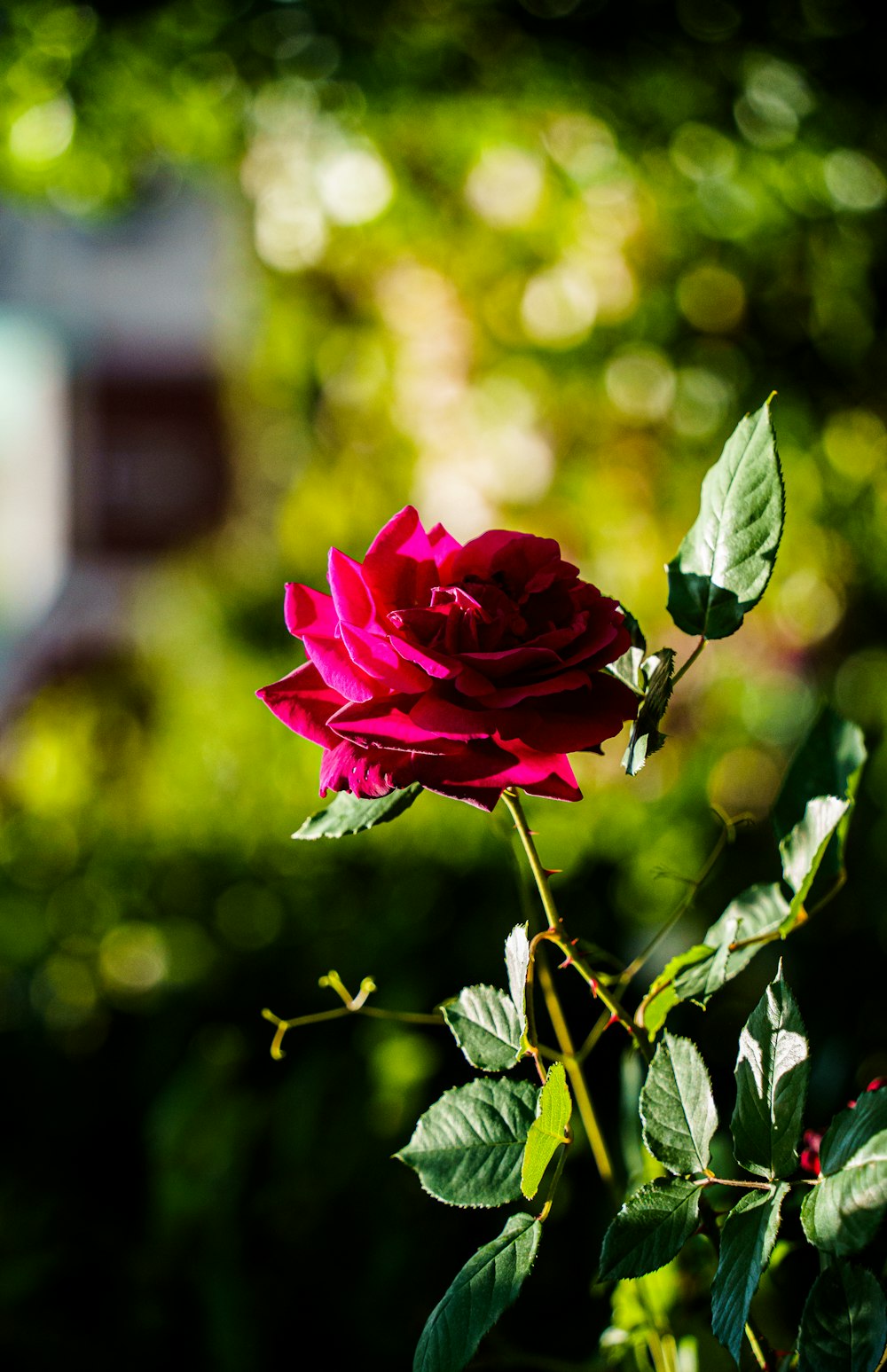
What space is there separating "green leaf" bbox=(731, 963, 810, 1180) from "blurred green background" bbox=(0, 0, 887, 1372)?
15 centimetres

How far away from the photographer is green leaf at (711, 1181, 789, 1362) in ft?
1.06

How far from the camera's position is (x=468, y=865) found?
150 centimetres

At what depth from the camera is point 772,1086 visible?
36cm

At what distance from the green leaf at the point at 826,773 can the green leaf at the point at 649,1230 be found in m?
0.16

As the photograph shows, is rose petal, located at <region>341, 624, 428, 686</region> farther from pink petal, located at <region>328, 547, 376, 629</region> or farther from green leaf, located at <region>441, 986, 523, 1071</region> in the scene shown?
green leaf, located at <region>441, 986, 523, 1071</region>

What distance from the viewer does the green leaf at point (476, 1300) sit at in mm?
351

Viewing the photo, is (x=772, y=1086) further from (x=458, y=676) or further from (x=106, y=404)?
(x=106, y=404)

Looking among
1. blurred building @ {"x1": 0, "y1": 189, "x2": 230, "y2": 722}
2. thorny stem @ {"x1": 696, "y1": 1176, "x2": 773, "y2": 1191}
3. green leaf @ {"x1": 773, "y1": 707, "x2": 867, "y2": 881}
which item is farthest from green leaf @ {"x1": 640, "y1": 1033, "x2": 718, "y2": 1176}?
blurred building @ {"x1": 0, "y1": 189, "x2": 230, "y2": 722}

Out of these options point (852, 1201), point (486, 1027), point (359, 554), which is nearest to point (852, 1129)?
point (852, 1201)

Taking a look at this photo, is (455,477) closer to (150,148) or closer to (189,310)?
(150,148)

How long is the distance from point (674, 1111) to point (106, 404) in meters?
7.70

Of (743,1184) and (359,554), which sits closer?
(743,1184)

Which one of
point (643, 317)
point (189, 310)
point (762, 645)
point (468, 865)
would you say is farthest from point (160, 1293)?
point (189, 310)

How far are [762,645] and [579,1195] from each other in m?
2.03
